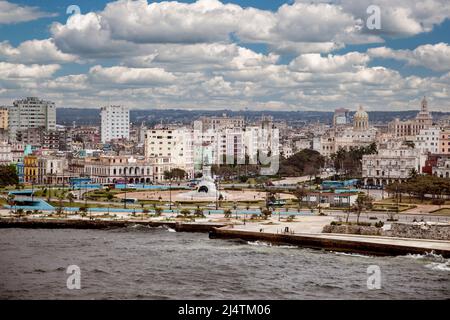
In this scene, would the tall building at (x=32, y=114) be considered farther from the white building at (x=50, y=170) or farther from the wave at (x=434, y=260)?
the wave at (x=434, y=260)

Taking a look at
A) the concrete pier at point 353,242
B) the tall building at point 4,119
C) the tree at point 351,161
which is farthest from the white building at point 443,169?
the tall building at point 4,119

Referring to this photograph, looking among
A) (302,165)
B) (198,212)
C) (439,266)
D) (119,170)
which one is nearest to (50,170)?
(119,170)

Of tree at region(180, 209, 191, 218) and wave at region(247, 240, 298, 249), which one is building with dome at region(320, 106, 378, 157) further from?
wave at region(247, 240, 298, 249)

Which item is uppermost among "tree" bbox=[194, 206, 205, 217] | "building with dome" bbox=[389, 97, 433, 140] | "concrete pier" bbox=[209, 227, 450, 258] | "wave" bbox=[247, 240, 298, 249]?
"building with dome" bbox=[389, 97, 433, 140]

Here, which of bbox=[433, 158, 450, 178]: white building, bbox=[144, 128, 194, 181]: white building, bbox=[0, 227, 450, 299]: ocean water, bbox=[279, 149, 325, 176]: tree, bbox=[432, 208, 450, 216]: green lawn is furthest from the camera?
bbox=[279, 149, 325, 176]: tree

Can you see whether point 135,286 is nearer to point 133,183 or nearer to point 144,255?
point 144,255

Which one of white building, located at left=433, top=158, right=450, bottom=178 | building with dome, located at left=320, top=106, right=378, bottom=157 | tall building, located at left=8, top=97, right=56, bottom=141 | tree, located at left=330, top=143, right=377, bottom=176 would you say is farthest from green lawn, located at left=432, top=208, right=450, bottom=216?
tall building, located at left=8, top=97, right=56, bottom=141

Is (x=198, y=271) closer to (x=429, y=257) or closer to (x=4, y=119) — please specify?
(x=429, y=257)
